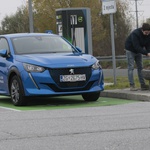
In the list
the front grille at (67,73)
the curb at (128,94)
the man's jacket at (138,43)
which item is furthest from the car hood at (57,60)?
the man's jacket at (138,43)

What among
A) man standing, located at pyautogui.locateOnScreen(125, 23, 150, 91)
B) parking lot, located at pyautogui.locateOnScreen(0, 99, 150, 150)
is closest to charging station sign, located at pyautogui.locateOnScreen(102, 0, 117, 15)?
man standing, located at pyautogui.locateOnScreen(125, 23, 150, 91)

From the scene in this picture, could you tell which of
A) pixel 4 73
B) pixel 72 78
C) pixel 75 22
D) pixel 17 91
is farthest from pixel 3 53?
pixel 75 22

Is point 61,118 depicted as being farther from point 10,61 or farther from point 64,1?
point 64,1

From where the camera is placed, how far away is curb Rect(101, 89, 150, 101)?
12900 millimetres

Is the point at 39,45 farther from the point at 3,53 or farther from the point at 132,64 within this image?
the point at 132,64

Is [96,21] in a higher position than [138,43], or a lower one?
lower

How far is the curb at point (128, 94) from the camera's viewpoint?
1290 cm

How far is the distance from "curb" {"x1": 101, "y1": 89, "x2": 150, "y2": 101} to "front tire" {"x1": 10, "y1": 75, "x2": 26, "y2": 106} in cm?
252

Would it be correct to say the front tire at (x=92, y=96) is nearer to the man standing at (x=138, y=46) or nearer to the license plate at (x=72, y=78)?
the license plate at (x=72, y=78)

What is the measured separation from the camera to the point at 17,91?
40.6ft

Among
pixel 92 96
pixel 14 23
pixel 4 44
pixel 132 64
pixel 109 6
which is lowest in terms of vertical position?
pixel 14 23

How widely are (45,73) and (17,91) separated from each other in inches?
32.3

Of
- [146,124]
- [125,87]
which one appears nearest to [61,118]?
[146,124]

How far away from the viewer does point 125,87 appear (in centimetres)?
1523
